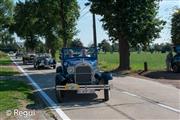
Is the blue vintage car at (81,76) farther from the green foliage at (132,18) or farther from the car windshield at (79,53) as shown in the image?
the green foliage at (132,18)

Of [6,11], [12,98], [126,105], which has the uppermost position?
[6,11]

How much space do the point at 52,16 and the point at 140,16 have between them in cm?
2910

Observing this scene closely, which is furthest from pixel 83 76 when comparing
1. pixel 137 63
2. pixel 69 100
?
pixel 137 63

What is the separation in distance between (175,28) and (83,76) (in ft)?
95.5

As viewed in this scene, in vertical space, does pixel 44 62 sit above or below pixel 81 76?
below

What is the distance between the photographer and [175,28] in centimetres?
4531

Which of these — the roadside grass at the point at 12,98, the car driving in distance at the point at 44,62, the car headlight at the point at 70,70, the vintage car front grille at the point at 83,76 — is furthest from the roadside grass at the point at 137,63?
the vintage car front grille at the point at 83,76

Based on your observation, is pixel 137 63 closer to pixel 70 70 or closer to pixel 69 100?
pixel 70 70

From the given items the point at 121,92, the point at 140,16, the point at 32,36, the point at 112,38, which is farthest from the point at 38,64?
the point at 32,36

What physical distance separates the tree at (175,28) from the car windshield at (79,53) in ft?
86.0

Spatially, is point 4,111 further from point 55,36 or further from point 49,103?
point 55,36

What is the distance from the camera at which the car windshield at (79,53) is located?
764 inches

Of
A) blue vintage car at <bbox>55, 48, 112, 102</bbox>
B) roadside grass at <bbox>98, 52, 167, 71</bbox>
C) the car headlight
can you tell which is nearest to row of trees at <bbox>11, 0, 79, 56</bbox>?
roadside grass at <bbox>98, 52, 167, 71</bbox>

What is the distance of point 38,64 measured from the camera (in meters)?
44.5
